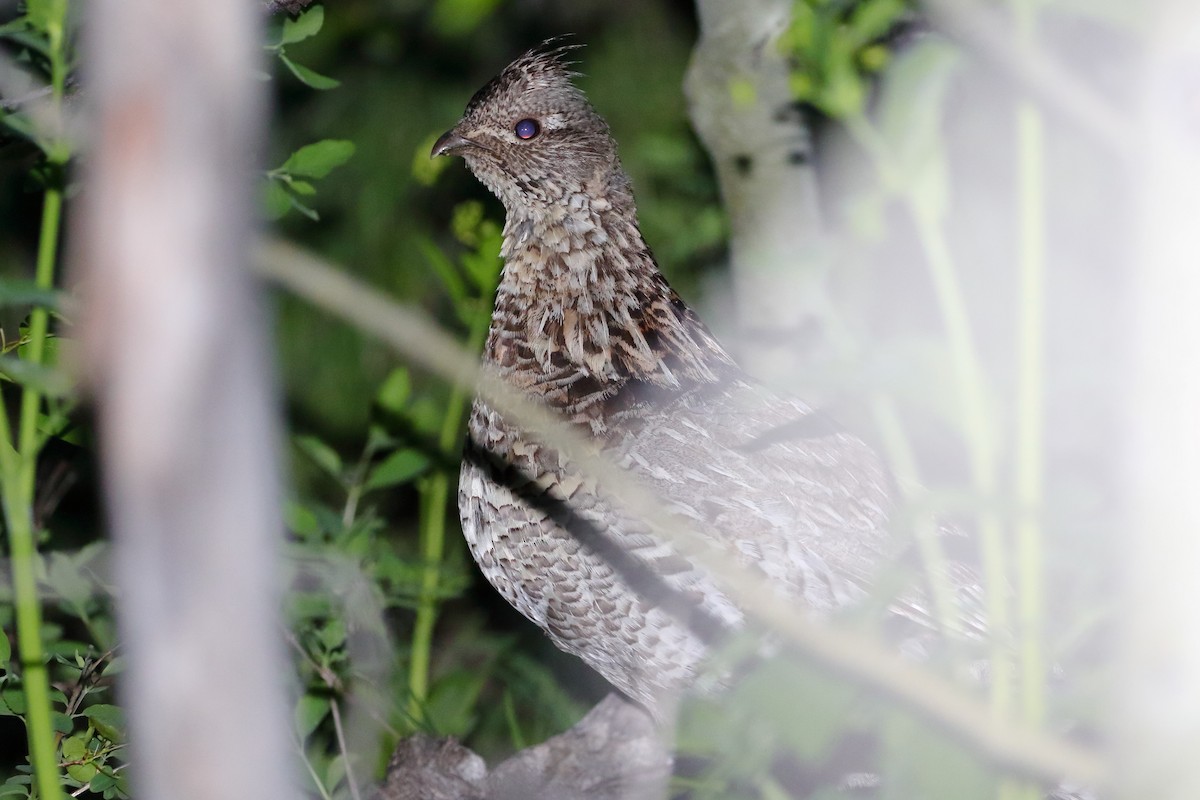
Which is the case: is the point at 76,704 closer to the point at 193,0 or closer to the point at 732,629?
the point at 732,629

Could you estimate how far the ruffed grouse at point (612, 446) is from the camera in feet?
6.32

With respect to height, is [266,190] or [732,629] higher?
[266,190]

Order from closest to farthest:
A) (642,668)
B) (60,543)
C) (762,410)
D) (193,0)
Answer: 1. (193,0)
2. (642,668)
3. (762,410)
4. (60,543)

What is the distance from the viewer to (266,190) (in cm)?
173

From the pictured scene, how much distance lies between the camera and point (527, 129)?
2.33m

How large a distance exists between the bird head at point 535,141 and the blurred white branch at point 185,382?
5.36ft

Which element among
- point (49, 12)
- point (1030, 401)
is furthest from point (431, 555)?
point (1030, 401)

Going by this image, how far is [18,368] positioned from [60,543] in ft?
6.89

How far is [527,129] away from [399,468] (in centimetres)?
73

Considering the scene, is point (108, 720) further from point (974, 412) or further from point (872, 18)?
point (872, 18)

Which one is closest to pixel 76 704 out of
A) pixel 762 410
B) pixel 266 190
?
pixel 266 190

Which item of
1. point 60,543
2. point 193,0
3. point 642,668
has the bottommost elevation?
point 60,543

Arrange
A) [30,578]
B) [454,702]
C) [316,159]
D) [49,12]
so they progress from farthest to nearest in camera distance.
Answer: [454,702] → [316,159] → [49,12] → [30,578]

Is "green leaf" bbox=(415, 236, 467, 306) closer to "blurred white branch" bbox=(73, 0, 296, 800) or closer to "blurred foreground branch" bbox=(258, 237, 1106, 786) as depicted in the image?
"blurred foreground branch" bbox=(258, 237, 1106, 786)
